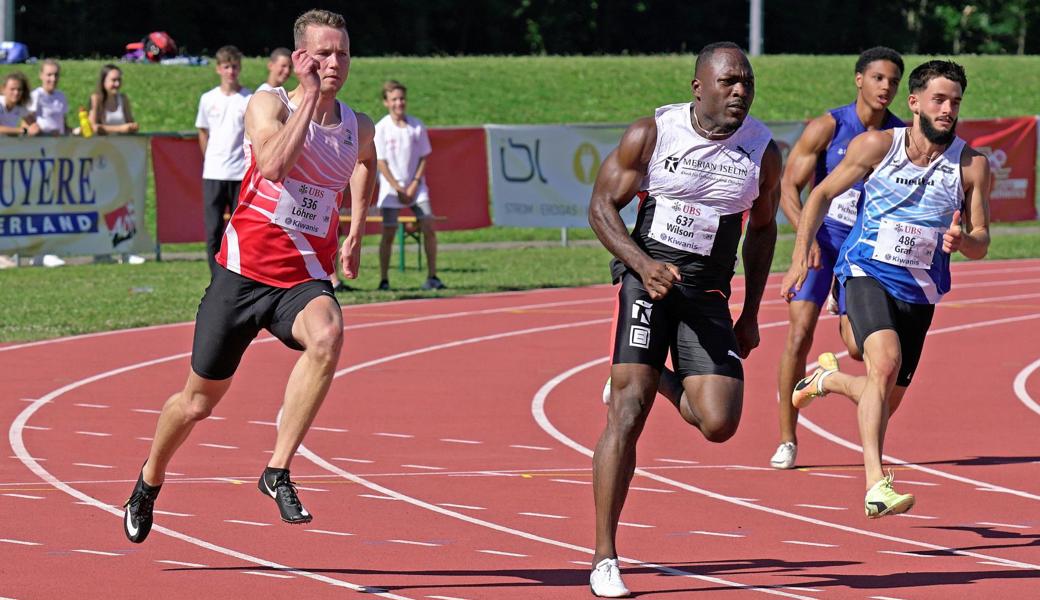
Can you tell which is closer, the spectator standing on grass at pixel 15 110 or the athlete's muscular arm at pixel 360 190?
the athlete's muscular arm at pixel 360 190

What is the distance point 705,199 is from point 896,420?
4.61m

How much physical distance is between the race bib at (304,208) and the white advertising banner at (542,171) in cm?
1673

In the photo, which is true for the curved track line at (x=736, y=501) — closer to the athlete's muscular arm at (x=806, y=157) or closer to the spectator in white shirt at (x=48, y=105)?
the athlete's muscular arm at (x=806, y=157)

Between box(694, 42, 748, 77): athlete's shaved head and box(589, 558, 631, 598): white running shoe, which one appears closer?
box(589, 558, 631, 598): white running shoe

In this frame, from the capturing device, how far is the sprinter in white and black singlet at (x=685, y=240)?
658 centimetres

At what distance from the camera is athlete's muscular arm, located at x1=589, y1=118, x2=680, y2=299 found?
6582 millimetres

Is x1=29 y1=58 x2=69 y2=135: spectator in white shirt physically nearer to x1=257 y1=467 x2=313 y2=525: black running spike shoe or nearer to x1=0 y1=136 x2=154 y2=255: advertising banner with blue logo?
x1=0 y1=136 x2=154 y2=255: advertising banner with blue logo

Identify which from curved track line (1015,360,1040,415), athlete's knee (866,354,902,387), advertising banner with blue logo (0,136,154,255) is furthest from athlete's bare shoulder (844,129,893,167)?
advertising banner with blue logo (0,136,154,255)

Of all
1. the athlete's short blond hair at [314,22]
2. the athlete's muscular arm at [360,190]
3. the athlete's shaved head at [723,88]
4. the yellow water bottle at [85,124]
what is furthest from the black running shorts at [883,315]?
the yellow water bottle at [85,124]

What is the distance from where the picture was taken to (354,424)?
34.7ft

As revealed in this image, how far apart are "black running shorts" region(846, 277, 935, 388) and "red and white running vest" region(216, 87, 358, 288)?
97.0 inches

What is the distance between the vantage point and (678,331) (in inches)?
268

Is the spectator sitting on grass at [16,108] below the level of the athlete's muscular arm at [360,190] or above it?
below

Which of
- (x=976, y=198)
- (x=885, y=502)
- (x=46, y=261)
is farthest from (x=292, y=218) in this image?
(x=46, y=261)
